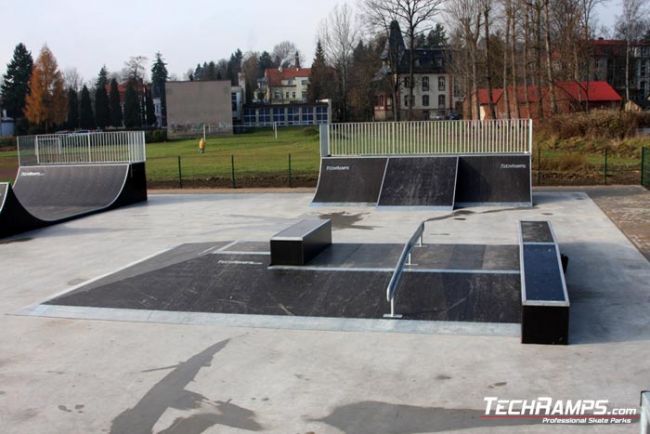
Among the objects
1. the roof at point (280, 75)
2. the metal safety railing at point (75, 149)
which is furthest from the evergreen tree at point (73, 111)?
the metal safety railing at point (75, 149)

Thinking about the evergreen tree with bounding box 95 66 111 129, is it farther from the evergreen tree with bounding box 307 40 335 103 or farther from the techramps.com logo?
the techramps.com logo

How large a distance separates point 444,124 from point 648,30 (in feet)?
270

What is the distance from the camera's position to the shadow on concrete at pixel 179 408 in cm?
Result: 507

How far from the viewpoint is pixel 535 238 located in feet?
30.5

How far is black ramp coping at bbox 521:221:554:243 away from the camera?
9102 millimetres

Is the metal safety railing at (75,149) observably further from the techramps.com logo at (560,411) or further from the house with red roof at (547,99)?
the house with red roof at (547,99)

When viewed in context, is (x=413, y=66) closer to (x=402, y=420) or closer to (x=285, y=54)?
(x=402, y=420)

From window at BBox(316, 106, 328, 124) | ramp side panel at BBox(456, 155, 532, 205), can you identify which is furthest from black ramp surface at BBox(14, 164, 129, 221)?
window at BBox(316, 106, 328, 124)

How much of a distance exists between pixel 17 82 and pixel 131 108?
51.0 ft

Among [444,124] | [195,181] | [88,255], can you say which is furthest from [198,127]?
[88,255]

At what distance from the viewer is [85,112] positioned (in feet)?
296

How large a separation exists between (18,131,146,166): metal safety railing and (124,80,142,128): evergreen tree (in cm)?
7599

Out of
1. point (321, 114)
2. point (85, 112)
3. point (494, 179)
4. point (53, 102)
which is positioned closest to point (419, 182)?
point (494, 179)

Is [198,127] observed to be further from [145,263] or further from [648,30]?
[145,263]
